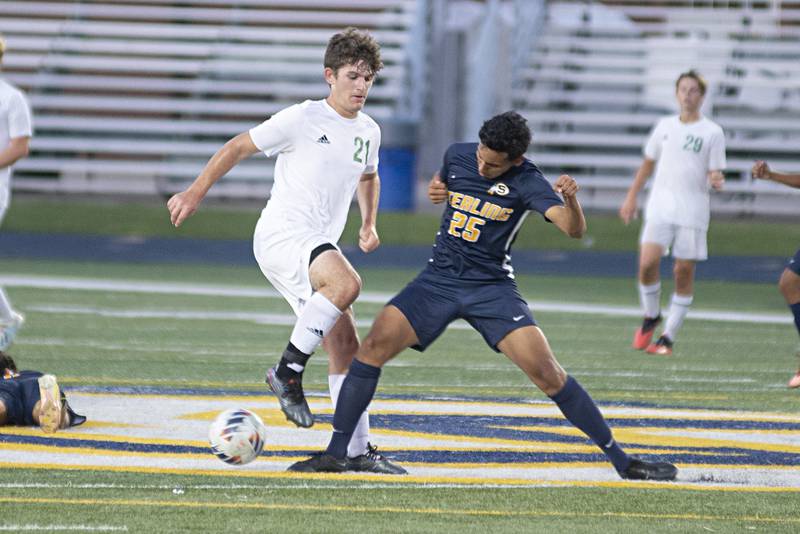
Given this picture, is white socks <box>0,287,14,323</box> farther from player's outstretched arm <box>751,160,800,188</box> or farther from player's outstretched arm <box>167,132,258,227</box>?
player's outstretched arm <box>751,160,800,188</box>

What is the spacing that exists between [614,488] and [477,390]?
282 cm

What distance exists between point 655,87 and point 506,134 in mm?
18697

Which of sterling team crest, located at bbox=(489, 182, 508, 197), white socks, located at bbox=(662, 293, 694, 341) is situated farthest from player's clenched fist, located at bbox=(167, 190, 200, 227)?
white socks, located at bbox=(662, 293, 694, 341)

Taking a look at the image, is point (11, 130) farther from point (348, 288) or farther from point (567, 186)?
point (567, 186)

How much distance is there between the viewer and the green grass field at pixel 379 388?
5223 mm

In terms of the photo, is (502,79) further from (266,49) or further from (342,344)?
(342,344)

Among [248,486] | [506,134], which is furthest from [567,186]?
[248,486]

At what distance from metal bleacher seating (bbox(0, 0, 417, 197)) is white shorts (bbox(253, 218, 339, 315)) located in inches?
626

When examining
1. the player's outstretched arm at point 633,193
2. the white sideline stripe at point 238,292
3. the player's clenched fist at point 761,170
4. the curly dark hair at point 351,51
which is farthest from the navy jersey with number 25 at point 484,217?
the white sideline stripe at point 238,292

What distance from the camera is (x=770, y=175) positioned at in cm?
884

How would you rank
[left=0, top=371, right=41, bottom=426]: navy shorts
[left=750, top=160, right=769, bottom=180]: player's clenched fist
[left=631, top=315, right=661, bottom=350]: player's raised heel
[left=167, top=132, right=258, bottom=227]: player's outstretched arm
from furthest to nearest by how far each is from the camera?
1. [left=631, top=315, right=661, bottom=350]: player's raised heel
2. [left=750, top=160, right=769, bottom=180]: player's clenched fist
3. [left=0, top=371, right=41, bottom=426]: navy shorts
4. [left=167, top=132, right=258, bottom=227]: player's outstretched arm

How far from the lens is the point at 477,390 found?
862cm

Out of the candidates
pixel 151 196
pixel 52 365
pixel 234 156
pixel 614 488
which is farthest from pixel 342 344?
pixel 151 196

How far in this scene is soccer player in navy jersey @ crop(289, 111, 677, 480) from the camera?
19.3ft
